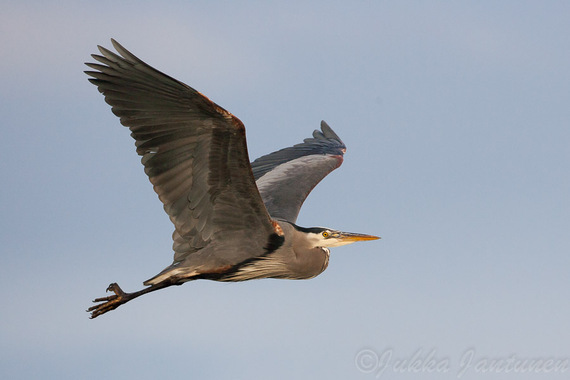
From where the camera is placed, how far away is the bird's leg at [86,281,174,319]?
37.1 ft

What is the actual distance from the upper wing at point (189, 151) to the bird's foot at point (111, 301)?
1144 mm

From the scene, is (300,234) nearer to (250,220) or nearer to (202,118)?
(250,220)

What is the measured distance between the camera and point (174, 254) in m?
11.4

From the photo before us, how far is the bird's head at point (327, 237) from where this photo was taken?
1171 cm

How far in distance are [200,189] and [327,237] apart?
2.03 m

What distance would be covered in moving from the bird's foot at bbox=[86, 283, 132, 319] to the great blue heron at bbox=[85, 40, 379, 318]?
0.5 inches

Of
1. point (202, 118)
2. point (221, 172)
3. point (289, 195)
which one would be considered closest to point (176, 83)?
point (202, 118)

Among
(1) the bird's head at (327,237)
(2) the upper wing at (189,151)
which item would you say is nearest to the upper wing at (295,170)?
(1) the bird's head at (327,237)

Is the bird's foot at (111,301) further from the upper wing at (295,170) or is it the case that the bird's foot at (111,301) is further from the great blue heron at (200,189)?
the upper wing at (295,170)

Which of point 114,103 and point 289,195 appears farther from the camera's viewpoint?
point 289,195

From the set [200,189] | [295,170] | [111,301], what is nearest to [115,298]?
[111,301]

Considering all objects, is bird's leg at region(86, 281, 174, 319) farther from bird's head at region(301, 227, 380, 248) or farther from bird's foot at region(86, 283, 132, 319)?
bird's head at region(301, 227, 380, 248)

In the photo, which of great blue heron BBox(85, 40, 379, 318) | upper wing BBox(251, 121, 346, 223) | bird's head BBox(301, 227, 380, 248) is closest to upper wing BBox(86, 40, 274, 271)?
great blue heron BBox(85, 40, 379, 318)

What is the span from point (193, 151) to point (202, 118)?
50cm
